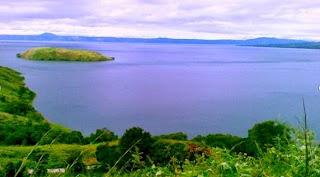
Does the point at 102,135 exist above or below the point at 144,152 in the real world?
above

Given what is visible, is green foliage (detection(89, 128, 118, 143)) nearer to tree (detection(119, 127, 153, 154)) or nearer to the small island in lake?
tree (detection(119, 127, 153, 154))

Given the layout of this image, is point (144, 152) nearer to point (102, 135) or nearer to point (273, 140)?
point (273, 140)

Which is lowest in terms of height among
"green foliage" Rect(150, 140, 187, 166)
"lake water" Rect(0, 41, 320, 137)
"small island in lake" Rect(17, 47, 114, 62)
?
"lake water" Rect(0, 41, 320, 137)

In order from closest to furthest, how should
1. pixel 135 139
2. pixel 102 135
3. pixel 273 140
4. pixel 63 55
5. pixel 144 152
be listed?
pixel 102 135 < pixel 273 140 < pixel 144 152 < pixel 135 139 < pixel 63 55

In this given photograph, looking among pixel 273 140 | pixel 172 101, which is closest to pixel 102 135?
pixel 273 140

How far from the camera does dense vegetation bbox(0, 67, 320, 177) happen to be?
2.44 meters

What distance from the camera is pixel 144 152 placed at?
14.6 metres

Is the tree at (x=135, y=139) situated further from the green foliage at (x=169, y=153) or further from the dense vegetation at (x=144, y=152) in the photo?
the green foliage at (x=169, y=153)

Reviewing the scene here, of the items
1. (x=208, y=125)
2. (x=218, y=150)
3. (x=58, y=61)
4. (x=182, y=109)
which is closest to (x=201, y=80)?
(x=182, y=109)

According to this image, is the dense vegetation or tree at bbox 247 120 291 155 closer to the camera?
the dense vegetation

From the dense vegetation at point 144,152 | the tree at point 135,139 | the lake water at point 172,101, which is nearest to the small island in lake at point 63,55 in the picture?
the lake water at point 172,101

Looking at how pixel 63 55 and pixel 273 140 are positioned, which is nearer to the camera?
pixel 273 140

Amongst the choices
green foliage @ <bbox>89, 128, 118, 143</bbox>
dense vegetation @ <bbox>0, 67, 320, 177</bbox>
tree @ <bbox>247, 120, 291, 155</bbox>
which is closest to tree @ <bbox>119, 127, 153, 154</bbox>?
dense vegetation @ <bbox>0, 67, 320, 177</bbox>

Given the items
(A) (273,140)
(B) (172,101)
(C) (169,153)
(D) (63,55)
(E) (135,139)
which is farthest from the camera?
(D) (63,55)
